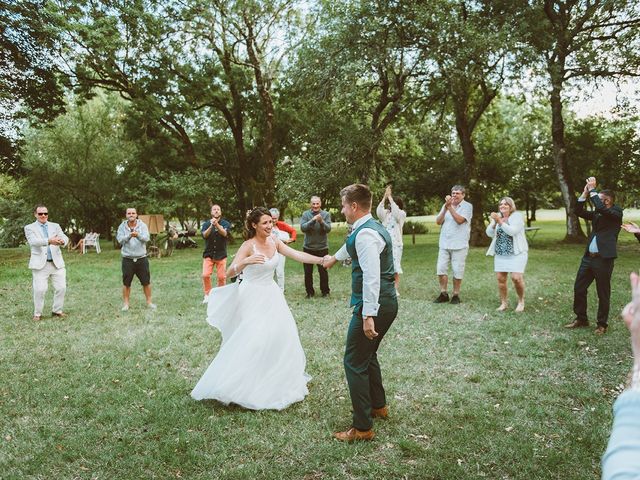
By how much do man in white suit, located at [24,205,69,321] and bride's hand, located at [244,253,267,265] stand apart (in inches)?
235

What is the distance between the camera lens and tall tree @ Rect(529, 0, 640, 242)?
15.6 meters

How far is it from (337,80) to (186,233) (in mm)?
17467

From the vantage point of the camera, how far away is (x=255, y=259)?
5.50 m

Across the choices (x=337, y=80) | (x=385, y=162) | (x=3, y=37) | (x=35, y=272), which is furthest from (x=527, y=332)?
(x=3, y=37)

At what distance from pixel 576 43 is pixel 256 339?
57.8 feet

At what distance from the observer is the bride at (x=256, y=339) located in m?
5.12

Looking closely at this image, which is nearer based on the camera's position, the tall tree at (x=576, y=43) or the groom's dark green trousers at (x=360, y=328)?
the groom's dark green trousers at (x=360, y=328)

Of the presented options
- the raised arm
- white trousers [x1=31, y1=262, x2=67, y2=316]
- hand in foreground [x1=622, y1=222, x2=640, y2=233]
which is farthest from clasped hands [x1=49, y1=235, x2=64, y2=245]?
hand in foreground [x1=622, y1=222, x2=640, y2=233]

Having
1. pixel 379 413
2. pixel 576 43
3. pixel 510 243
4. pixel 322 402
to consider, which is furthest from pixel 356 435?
pixel 576 43

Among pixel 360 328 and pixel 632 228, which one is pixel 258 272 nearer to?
pixel 360 328

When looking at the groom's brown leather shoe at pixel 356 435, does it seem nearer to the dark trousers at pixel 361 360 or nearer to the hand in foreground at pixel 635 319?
the dark trousers at pixel 361 360

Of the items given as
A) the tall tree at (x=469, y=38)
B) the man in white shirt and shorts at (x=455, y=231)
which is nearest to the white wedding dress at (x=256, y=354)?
the man in white shirt and shorts at (x=455, y=231)

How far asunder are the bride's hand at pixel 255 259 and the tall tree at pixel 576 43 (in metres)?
13.4

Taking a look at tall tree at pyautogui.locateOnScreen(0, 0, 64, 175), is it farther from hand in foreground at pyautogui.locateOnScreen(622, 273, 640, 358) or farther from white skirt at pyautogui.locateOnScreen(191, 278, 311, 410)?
hand in foreground at pyautogui.locateOnScreen(622, 273, 640, 358)
